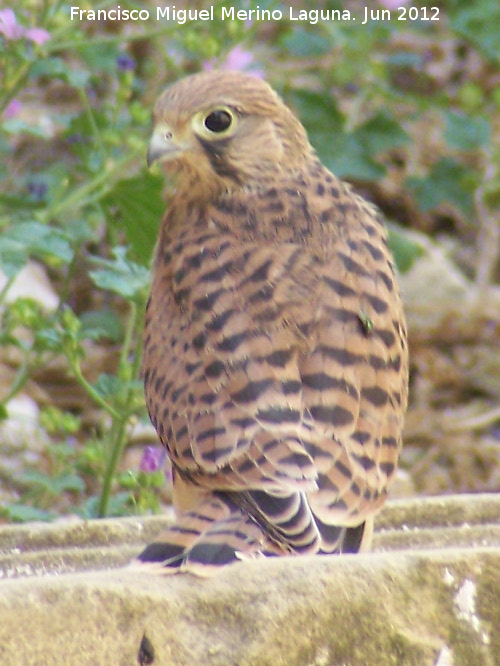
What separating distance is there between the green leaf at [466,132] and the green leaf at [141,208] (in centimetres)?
207

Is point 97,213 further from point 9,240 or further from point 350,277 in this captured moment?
point 350,277

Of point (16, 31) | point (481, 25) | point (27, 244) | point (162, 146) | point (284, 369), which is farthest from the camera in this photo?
point (481, 25)

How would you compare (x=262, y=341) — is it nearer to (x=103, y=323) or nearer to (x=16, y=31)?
(x=16, y=31)

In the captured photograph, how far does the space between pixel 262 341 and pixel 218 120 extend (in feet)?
2.39

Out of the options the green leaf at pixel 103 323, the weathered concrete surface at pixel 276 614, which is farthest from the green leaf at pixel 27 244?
the weathered concrete surface at pixel 276 614

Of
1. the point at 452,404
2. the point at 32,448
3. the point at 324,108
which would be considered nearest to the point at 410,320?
the point at 452,404

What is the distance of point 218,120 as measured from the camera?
301cm

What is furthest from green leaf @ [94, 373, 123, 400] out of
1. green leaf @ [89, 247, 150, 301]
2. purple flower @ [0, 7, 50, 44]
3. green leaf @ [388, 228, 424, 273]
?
green leaf @ [388, 228, 424, 273]

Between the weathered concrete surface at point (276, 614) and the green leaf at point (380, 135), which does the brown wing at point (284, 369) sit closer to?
the weathered concrete surface at point (276, 614)

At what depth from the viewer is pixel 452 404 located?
5.89m

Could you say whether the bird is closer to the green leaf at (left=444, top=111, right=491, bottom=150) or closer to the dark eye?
the dark eye

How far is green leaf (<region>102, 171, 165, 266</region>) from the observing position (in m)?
3.45

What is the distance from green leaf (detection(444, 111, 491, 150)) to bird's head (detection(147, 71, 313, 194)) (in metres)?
2.16

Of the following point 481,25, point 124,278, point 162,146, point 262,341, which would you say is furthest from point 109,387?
point 481,25
